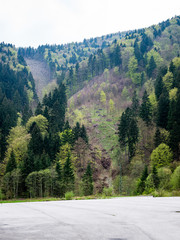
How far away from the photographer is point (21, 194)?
6034cm

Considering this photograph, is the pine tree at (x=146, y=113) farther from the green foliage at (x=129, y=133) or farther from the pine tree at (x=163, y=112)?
the pine tree at (x=163, y=112)

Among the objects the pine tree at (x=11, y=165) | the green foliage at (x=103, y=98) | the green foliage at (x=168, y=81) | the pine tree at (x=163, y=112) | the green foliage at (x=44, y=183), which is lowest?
the green foliage at (x=44, y=183)

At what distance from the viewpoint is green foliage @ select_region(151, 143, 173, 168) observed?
59062 mm

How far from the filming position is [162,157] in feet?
194

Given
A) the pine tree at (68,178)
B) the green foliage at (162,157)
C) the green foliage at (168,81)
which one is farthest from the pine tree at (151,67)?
the pine tree at (68,178)

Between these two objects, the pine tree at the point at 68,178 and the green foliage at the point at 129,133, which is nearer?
the pine tree at the point at 68,178

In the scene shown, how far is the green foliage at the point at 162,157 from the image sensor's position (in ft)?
194

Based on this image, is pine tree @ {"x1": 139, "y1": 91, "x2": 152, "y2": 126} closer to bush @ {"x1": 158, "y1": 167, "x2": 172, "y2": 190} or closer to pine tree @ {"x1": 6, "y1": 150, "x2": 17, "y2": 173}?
bush @ {"x1": 158, "y1": 167, "x2": 172, "y2": 190}

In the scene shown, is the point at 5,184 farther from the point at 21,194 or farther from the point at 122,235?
the point at 122,235

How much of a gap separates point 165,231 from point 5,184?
6060 centimetres

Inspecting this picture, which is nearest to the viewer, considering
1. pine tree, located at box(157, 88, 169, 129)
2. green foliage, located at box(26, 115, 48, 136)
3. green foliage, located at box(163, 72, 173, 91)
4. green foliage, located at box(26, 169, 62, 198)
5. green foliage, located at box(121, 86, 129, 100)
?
green foliage, located at box(26, 169, 62, 198)

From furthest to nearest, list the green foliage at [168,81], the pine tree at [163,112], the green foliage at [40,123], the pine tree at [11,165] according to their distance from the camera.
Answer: the green foliage at [40,123]
the green foliage at [168,81]
the pine tree at [163,112]
the pine tree at [11,165]

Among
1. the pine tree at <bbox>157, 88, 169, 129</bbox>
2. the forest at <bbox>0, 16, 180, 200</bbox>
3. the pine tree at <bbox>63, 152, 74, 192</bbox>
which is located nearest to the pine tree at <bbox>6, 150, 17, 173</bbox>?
the forest at <bbox>0, 16, 180, 200</bbox>

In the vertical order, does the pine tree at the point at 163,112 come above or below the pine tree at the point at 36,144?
above
